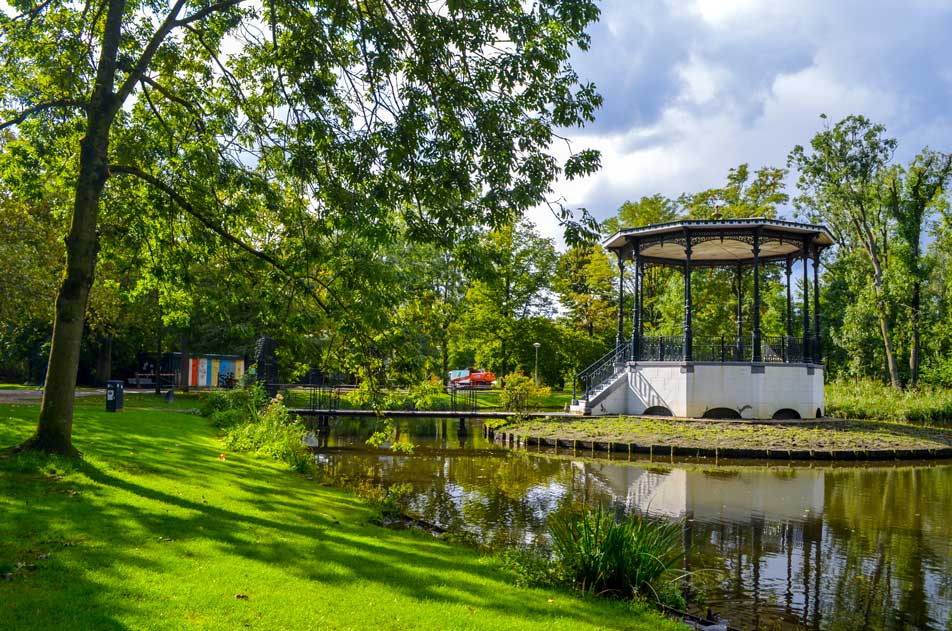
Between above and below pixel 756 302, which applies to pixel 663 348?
below

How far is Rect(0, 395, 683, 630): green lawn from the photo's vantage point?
518cm

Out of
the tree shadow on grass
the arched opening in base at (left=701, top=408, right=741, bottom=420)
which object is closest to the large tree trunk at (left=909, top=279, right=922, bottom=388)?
the arched opening in base at (left=701, top=408, right=741, bottom=420)

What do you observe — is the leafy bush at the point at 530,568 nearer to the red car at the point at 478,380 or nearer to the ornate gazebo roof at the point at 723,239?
the ornate gazebo roof at the point at 723,239

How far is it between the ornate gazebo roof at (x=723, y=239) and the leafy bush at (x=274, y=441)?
621 inches

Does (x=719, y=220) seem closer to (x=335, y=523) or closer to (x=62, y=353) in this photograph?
(x=335, y=523)

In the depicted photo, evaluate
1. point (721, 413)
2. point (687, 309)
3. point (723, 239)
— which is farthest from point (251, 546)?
point (723, 239)

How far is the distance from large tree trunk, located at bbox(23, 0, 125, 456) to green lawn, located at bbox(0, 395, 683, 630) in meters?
0.75

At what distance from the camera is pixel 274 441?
1520 centimetres

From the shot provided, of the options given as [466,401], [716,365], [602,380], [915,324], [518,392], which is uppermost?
[915,324]

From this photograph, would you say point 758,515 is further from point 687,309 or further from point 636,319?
point 636,319

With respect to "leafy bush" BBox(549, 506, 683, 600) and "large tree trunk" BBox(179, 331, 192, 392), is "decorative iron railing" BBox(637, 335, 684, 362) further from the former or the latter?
"large tree trunk" BBox(179, 331, 192, 392)

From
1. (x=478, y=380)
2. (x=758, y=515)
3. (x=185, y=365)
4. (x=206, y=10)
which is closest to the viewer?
(x=206, y=10)

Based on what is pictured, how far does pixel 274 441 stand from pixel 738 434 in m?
14.6

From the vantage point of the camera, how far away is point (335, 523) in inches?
347
